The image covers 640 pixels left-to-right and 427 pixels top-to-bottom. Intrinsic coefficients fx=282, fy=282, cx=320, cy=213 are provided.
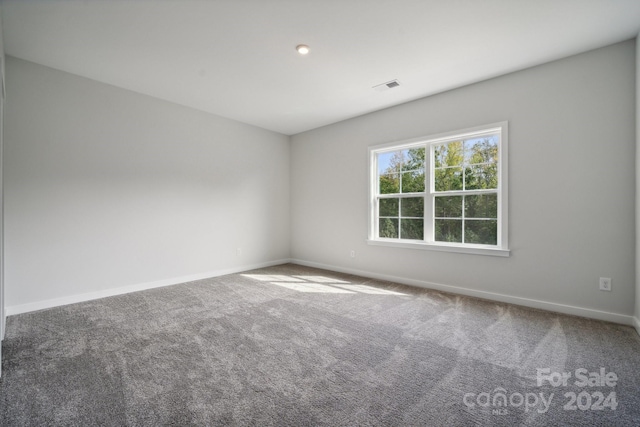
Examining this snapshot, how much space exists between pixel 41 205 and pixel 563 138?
5652 mm

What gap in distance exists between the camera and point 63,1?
216 centimetres

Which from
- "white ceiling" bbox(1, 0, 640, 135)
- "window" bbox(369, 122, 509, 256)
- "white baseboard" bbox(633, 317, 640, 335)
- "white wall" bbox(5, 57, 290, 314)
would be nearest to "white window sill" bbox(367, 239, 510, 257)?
"window" bbox(369, 122, 509, 256)

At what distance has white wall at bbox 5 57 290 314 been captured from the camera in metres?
3.01

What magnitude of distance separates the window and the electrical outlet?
82 centimetres

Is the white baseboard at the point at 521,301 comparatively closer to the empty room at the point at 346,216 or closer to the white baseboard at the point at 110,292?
the empty room at the point at 346,216

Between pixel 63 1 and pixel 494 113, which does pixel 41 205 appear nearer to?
pixel 63 1

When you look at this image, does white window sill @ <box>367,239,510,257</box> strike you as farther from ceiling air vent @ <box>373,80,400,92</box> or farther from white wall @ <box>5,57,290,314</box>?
white wall @ <box>5,57,290,314</box>

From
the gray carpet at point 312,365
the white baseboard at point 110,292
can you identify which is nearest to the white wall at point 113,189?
the white baseboard at point 110,292

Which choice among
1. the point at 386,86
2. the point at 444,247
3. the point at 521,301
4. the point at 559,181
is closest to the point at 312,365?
the point at 444,247

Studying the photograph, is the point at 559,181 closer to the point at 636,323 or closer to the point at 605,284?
the point at 605,284

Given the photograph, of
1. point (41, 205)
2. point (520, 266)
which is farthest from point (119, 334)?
point (520, 266)

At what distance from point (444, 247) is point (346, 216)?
1.73 meters

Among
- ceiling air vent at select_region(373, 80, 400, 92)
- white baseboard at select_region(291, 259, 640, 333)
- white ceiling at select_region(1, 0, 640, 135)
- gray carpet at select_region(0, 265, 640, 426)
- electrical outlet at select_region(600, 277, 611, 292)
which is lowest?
gray carpet at select_region(0, 265, 640, 426)

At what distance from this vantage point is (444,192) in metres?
3.87
